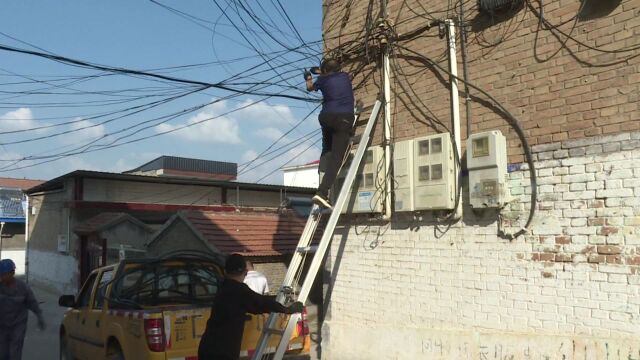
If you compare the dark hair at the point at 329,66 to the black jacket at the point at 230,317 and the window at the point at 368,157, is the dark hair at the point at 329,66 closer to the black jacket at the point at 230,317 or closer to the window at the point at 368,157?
the window at the point at 368,157

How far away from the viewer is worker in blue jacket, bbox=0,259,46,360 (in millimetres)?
6660

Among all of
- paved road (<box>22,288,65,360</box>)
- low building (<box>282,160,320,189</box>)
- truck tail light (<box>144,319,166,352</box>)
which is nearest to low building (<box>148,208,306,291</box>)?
paved road (<box>22,288,65,360</box>)

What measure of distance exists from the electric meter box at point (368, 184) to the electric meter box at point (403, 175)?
275 millimetres

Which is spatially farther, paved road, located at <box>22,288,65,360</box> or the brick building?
paved road, located at <box>22,288,65,360</box>

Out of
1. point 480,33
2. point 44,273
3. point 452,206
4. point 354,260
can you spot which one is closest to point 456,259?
point 452,206

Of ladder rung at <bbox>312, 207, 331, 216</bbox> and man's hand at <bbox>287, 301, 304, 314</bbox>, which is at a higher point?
ladder rung at <bbox>312, 207, 331, 216</bbox>

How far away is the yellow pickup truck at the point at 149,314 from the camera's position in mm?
5664

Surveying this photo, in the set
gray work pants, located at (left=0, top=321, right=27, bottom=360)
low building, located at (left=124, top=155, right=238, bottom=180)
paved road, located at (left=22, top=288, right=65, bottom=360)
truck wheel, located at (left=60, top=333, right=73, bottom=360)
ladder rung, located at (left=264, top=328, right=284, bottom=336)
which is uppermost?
low building, located at (left=124, top=155, right=238, bottom=180)

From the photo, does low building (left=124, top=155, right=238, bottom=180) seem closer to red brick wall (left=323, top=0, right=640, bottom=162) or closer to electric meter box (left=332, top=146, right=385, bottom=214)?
electric meter box (left=332, top=146, right=385, bottom=214)

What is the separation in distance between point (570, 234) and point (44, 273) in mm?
21301

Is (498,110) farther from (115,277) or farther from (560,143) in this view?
(115,277)

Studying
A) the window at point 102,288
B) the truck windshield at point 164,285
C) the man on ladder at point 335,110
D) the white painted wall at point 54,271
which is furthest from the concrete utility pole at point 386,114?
the white painted wall at point 54,271

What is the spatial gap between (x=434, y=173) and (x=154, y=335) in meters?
3.67

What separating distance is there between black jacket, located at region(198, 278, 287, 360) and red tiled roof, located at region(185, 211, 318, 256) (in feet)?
24.3
